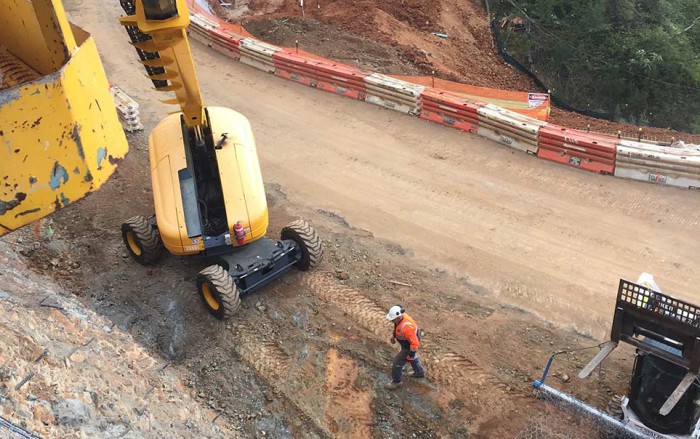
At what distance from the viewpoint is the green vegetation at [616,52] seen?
23.2m

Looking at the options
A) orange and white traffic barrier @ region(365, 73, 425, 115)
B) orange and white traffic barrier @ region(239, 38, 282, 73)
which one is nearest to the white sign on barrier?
orange and white traffic barrier @ region(365, 73, 425, 115)

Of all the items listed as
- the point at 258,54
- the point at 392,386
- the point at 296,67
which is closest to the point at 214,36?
the point at 258,54

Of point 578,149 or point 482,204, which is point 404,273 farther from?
point 578,149

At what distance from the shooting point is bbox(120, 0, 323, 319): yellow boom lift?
9555 millimetres

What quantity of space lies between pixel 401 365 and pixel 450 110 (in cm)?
886

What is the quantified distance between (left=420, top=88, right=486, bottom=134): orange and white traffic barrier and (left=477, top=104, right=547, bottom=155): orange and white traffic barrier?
222 millimetres

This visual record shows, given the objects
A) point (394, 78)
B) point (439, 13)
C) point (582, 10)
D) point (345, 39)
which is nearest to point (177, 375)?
point (394, 78)

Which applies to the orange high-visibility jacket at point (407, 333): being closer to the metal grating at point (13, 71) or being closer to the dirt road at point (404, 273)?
the dirt road at point (404, 273)

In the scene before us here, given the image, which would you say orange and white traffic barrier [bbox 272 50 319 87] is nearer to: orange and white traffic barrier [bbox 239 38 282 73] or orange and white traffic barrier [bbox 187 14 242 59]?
orange and white traffic barrier [bbox 239 38 282 73]

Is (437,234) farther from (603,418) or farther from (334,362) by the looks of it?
(603,418)

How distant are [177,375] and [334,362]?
2.28 meters

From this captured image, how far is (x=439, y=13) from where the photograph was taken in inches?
1004

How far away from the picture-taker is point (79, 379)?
22.1 feet

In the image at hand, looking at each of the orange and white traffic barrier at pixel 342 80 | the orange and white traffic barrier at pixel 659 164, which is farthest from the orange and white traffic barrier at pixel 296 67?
the orange and white traffic barrier at pixel 659 164
